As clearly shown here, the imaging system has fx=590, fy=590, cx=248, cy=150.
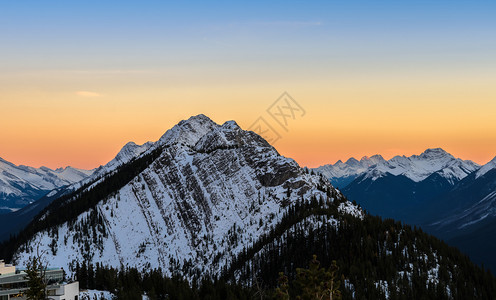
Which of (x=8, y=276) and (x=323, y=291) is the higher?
(x=8, y=276)

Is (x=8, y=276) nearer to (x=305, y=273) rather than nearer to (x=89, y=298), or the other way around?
(x=89, y=298)

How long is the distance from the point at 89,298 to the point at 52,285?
19.4 metres

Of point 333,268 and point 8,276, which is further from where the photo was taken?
point 8,276

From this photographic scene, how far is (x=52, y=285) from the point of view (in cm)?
18025

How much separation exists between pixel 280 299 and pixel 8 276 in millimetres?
131618

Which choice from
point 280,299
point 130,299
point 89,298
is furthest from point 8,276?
point 280,299

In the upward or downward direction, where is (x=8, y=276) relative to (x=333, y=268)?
upward

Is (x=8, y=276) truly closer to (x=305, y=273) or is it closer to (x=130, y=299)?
(x=130, y=299)

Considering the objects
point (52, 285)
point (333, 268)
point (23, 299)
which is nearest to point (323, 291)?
point (333, 268)

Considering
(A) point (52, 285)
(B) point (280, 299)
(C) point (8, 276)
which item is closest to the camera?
(B) point (280, 299)

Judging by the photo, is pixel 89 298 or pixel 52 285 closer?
pixel 52 285

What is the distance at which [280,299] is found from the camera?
94.9 meters

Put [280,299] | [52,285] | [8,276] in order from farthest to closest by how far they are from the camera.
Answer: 1. [8,276]
2. [52,285]
3. [280,299]

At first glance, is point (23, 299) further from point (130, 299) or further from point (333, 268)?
point (333, 268)
